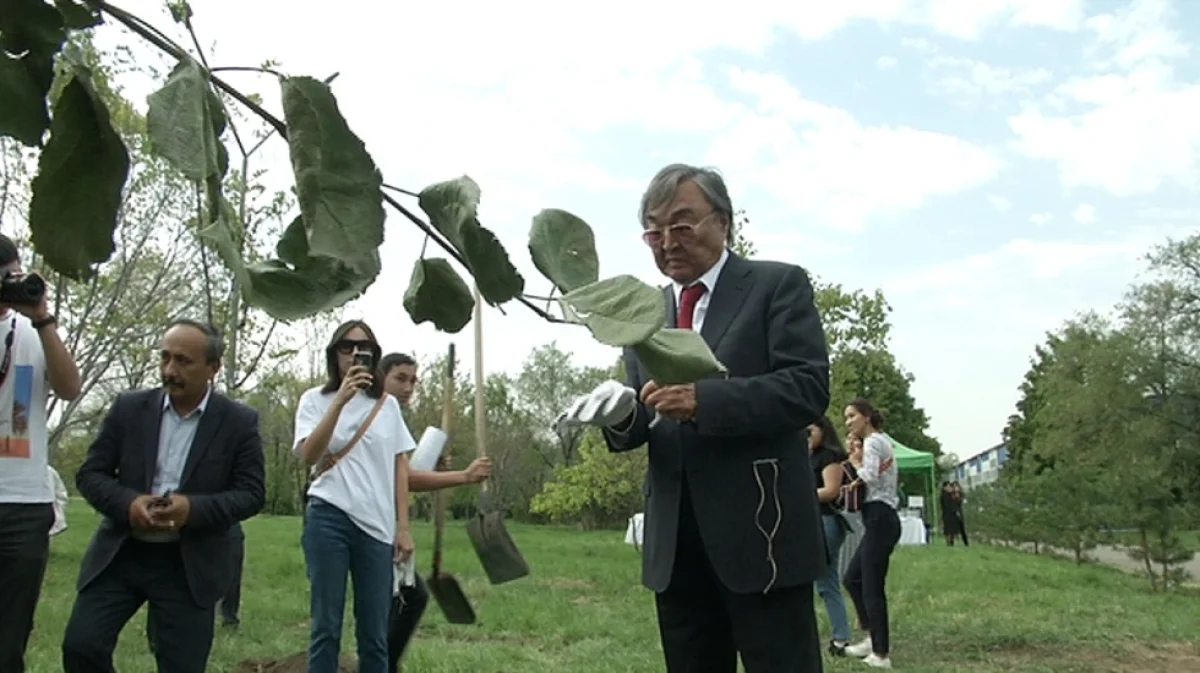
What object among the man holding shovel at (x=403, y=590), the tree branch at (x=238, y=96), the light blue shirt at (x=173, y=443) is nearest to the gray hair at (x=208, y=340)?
the light blue shirt at (x=173, y=443)

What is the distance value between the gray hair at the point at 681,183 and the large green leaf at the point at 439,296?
1572 mm

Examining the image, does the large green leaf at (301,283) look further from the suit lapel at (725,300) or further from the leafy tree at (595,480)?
the leafy tree at (595,480)

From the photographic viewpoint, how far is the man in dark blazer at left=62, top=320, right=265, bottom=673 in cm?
326

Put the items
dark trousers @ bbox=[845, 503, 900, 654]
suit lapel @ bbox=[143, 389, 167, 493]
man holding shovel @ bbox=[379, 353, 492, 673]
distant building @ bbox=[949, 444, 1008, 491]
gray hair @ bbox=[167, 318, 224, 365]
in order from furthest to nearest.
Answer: distant building @ bbox=[949, 444, 1008, 491] < dark trousers @ bbox=[845, 503, 900, 654] < man holding shovel @ bbox=[379, 353, 492, 673] < gray hair @ bbox=[167, 318, 224, 365] < suit lapel @ bbox=[143, 389, 167, 493]

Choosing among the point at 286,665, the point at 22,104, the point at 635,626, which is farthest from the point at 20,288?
the point at 635,626

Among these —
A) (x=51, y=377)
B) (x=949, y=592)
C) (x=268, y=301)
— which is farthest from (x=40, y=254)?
(x=949, y=592)

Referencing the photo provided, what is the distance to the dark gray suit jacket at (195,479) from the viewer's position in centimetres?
330

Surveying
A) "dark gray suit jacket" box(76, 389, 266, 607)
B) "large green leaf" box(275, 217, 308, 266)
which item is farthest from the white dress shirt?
"large green leaf" box(275, 217, 308, 266)

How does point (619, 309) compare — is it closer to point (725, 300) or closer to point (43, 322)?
point (725, 300)

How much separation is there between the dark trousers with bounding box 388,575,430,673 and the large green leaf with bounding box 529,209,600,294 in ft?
13.7

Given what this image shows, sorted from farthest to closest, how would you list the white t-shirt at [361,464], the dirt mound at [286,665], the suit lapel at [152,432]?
the dirt mound at [286,665]
the white t-shirt at [361,464]
the suit lapel at [152,432]

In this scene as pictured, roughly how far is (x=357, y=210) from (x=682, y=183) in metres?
1.80

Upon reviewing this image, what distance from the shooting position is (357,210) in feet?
2.38

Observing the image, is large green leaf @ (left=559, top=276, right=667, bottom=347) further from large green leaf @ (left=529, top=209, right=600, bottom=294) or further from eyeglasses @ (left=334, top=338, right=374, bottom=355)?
eyeglasses @ (left=334, top=338, right=374, bottom=355)
